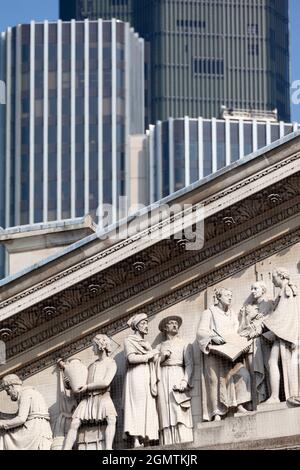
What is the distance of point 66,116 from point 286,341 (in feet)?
311

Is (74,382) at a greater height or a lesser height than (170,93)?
lesser

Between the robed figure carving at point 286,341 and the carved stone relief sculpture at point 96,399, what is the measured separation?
8.03 ft

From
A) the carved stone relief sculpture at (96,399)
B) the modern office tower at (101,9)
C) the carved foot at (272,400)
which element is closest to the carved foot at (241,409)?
the carved foot at (272,400)

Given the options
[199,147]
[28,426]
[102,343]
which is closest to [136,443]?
[102,343]

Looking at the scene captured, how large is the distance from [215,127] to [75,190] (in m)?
9.51

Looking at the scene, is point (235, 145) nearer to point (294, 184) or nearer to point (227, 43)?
point (227, 43)

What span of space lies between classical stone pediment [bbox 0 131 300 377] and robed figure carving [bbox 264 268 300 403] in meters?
1.05

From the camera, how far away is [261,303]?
1075 inches

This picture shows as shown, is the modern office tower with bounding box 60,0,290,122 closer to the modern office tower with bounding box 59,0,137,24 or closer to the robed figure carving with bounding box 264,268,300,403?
the modern office tower with bounding box 59,0,137,24

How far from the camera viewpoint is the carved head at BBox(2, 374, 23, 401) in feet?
94.0

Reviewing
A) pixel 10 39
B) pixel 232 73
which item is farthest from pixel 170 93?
pixel 10 39

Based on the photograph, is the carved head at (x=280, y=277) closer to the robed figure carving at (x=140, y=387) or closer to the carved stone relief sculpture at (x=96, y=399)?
the robed figure carving at (x=140, y=387)

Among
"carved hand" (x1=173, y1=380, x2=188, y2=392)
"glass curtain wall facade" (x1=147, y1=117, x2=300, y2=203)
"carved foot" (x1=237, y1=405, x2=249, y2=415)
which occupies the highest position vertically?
"glass curtain wall facade" (x1=147, y1=117, x2=300, y2=203)

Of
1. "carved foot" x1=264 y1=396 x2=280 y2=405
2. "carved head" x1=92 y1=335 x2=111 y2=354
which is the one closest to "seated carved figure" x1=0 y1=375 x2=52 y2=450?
"carved head" x1=92 y1=335 x2=111 y2=354
